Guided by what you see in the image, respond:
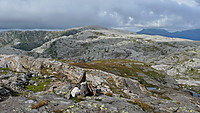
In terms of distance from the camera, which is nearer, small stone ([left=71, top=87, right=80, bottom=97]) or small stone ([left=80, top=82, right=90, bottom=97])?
small stone ([left=71, top=87, right=80, bottom=97])

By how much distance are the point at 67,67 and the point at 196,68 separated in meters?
200

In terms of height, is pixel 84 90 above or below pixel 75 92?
above

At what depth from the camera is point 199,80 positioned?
6299 inches

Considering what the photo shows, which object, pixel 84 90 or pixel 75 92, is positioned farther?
pixel 84 90

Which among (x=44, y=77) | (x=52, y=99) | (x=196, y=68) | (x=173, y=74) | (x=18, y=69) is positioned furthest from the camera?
(x=196, y=68)

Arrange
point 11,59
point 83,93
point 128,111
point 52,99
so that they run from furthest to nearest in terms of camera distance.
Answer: point 11,59 → point 83,93 → point 52,99 → point 128,111

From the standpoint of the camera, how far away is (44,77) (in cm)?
4291

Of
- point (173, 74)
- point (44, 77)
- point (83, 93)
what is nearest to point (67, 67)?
point (44, 77)

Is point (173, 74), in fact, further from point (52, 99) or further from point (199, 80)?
point (52, 99)

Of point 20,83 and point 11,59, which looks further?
point 11,59

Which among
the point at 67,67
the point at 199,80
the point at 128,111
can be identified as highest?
the point at 128,111

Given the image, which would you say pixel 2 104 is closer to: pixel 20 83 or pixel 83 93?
pixel 83 93

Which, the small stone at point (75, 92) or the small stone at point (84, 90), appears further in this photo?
the small stone at point (84, 90)

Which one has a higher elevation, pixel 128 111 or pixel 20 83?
pixel 128 111
